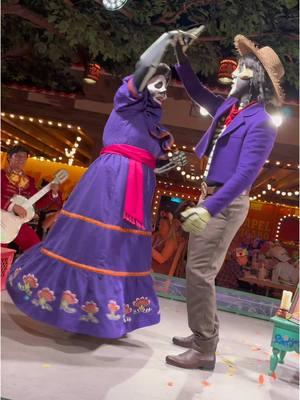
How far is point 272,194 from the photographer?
9992mm

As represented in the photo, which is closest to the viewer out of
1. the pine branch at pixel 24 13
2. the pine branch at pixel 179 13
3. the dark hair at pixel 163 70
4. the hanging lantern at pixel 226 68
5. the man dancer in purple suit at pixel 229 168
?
the man dancer in purple suit at pixel 229 168

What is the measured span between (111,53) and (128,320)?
3303 mm

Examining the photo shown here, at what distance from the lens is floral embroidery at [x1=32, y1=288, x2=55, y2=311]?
2.32 m

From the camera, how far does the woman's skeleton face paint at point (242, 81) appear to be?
2348mm

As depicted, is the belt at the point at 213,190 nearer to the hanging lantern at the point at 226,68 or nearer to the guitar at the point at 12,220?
the guitar at the point at 12,220

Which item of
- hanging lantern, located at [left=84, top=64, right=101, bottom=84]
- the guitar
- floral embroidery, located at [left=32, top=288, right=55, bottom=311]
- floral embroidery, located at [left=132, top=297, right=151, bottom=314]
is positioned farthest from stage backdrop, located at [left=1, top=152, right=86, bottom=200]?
floral embroidery, located at [left=32, top=288, right=55, bottom=311]

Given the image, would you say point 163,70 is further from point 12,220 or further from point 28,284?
point 12,220

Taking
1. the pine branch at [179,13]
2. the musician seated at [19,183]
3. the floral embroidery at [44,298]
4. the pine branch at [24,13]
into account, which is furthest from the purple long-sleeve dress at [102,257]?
the pine branch at [24,13]

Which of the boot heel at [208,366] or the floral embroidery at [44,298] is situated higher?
the floral embroidery at [44,298]

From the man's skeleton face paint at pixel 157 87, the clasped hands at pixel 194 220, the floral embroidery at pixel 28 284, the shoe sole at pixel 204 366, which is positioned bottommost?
the shoe sole at pixel 204 366

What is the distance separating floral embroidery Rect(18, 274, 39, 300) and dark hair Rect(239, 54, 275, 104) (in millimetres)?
1440

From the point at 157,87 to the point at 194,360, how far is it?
1.45 meters

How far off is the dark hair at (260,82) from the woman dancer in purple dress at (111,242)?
1.57ft

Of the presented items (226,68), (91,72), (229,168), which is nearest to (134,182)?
(229,168)
